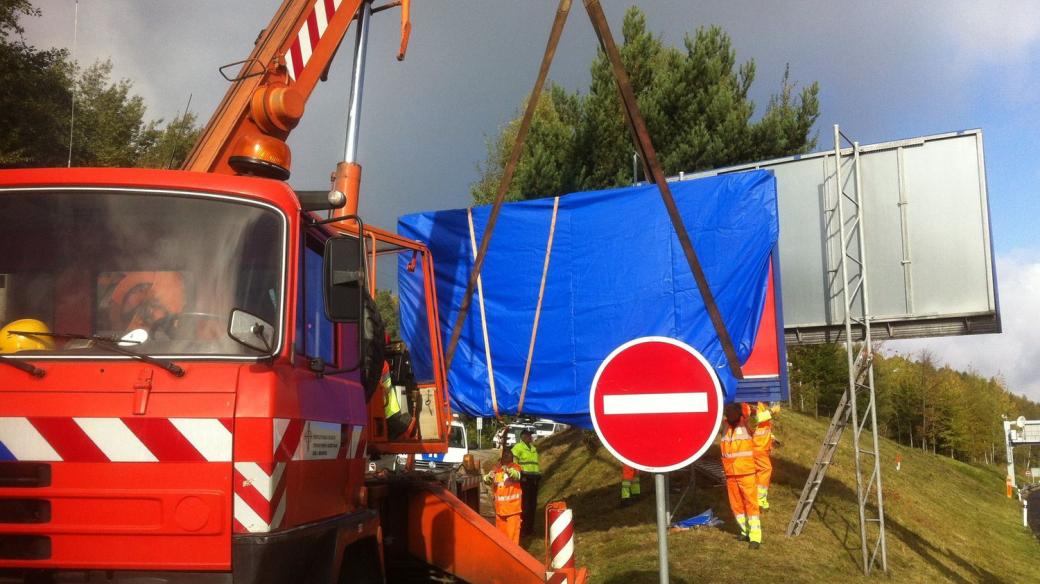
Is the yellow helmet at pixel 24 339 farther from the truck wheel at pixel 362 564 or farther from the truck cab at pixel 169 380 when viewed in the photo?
the truck wheel at pixel 362 564

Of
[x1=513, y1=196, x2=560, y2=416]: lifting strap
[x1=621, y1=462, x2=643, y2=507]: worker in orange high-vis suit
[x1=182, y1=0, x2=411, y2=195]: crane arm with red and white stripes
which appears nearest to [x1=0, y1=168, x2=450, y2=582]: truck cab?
[x1=182, y1=0, x2=411, y2=195]: crane arm with red and white stripes

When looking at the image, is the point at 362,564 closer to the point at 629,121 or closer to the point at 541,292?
the point at 629,121

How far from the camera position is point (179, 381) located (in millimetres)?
3400

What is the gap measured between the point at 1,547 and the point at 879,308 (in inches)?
404

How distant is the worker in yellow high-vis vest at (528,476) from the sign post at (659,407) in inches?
384

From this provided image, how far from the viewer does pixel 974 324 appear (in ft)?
34.8

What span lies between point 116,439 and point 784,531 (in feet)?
34.6

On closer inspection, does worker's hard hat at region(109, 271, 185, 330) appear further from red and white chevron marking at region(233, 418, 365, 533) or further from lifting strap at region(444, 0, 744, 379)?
lifting strap at region(444, 0, 744, 379)

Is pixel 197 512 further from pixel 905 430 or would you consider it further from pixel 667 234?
pixel 905 430

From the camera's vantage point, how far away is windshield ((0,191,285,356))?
11.7 feet

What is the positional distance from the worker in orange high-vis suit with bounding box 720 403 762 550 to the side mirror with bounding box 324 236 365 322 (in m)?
7.23

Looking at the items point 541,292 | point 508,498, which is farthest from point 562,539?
point 508,498

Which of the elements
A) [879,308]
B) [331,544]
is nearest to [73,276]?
[331,544]

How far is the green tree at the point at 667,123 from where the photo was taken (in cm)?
1984
